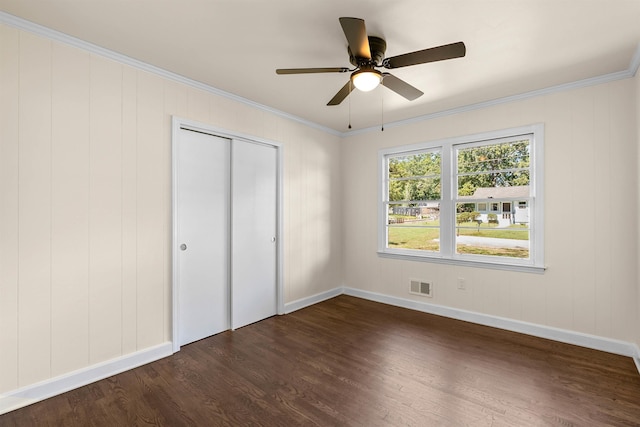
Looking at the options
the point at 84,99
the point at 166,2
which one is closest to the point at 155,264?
the point at 84,99

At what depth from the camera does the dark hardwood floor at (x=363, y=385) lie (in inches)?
78.6

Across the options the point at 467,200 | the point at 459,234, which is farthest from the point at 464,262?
the point at 467,200

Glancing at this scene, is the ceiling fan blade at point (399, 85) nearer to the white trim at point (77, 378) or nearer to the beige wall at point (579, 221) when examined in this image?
the beige wall at point (579, 221)

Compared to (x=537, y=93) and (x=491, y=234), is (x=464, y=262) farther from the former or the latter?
(x=537, y=93)

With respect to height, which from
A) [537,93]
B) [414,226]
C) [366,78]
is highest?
[537,93]

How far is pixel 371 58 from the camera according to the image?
2250 millimetres

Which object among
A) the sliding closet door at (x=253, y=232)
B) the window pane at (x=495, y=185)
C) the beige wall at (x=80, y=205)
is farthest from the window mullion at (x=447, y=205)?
the beige wall at (x=80, y=205)

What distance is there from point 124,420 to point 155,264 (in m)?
1.23

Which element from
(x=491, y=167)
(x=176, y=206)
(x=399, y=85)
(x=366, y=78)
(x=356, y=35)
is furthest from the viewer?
(x=491, y=167)

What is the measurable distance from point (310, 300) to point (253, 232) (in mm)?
1405

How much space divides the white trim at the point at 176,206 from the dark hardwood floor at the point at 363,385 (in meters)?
0.58

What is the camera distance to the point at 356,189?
190 inches

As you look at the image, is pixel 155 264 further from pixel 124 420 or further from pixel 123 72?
pixel 123 72

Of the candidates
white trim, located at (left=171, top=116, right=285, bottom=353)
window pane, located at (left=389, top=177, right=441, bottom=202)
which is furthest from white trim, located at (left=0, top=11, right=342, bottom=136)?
window pane, located at (left=389, top=177, right=441, bottom=202)
